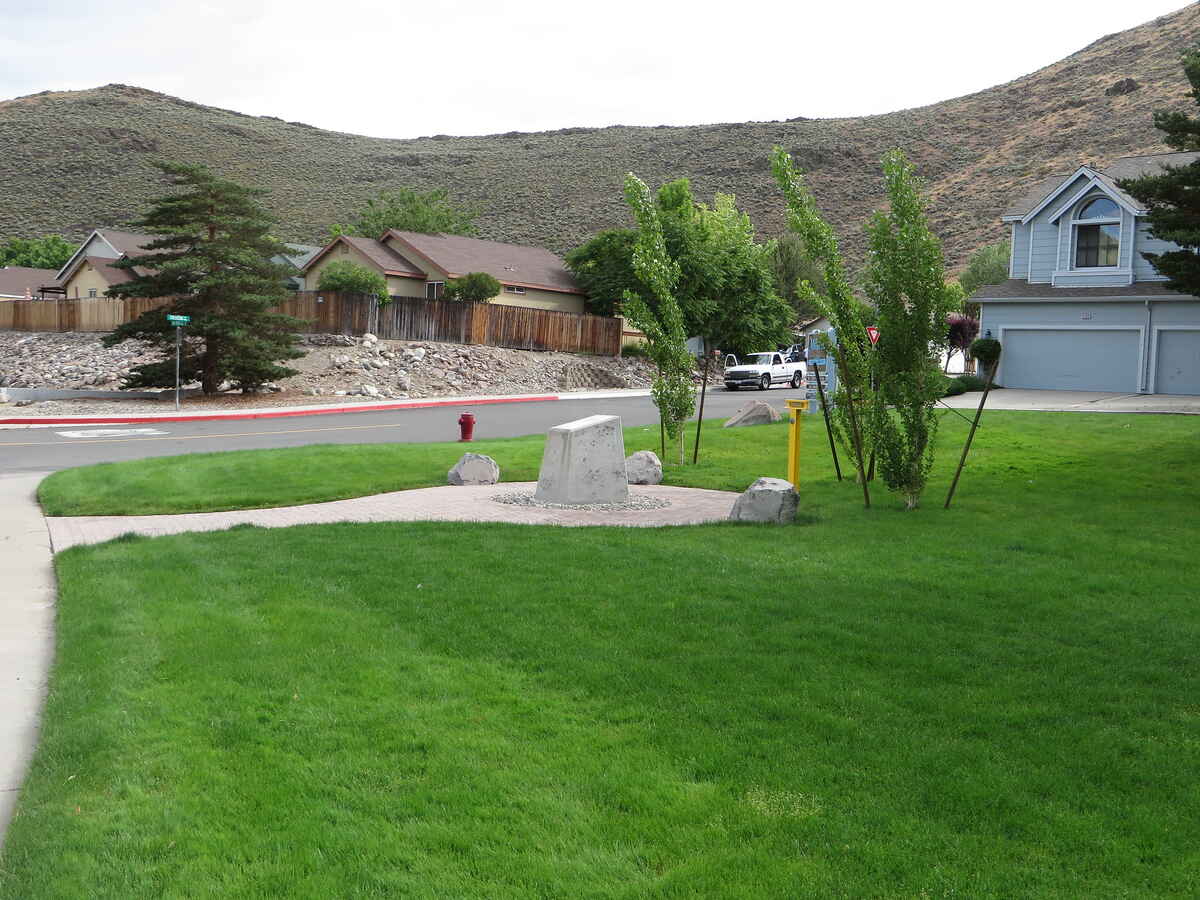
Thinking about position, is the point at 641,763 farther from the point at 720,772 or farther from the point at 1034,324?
the point at 1034,324

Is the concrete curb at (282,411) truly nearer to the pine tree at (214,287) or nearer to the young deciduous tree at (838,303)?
the pine tree at (214,287)

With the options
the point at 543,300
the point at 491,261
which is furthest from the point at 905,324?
the point at 491,261

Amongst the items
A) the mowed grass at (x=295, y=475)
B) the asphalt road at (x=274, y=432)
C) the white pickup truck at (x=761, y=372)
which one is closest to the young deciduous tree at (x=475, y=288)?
the white pickup truck at (x=761, y=372)

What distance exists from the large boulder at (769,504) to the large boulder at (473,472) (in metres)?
4.61

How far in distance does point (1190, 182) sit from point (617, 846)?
1611 centimetres

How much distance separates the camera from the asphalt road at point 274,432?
19.9m

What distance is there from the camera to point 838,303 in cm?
1245

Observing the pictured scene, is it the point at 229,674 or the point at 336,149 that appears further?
the point at 336,149

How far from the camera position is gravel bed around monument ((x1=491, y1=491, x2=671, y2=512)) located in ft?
41.6

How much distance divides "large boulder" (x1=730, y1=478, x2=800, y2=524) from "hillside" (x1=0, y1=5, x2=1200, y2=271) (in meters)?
65.0

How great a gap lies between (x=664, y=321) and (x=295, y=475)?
6.05 metres

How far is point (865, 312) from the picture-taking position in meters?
12.6

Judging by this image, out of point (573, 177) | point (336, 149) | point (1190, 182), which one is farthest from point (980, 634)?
point (336, 149)

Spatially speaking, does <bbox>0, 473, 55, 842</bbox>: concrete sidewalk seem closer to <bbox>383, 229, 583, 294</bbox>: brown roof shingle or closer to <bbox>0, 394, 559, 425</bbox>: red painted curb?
<bbox>0, 394, 559, 425</bbox>: red painted curb
